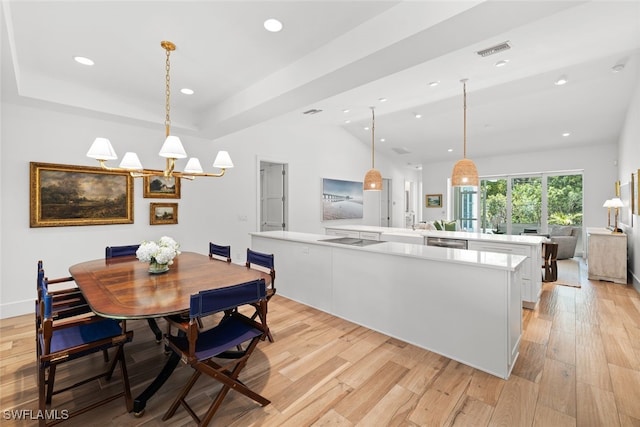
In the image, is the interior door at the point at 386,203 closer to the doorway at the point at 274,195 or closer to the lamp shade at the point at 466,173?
the doorway at the point at 274,195

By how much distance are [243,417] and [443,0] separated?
2930 millimetres

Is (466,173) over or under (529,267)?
over

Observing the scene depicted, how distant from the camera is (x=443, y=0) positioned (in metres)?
1.85

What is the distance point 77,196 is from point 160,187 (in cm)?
100

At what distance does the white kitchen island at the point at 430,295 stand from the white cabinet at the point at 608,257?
3.85 metres

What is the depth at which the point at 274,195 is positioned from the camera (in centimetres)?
641

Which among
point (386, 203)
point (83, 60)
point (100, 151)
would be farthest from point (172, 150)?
point (386, 203)

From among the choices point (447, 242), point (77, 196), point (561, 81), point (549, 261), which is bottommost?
point (549, 261)

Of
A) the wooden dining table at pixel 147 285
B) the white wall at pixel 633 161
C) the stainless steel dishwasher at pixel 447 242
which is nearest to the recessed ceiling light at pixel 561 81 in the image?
the white wall at pixel 633 161

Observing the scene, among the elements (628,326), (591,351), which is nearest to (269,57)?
(591,351)

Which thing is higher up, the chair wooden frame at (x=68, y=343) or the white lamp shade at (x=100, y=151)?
the white lamp shade at (x=100, y=151)

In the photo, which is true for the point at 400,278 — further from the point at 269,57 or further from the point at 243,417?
the point at 269,57

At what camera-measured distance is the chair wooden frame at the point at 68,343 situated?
1.63m

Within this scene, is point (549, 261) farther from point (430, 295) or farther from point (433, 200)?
point (433, 200)
